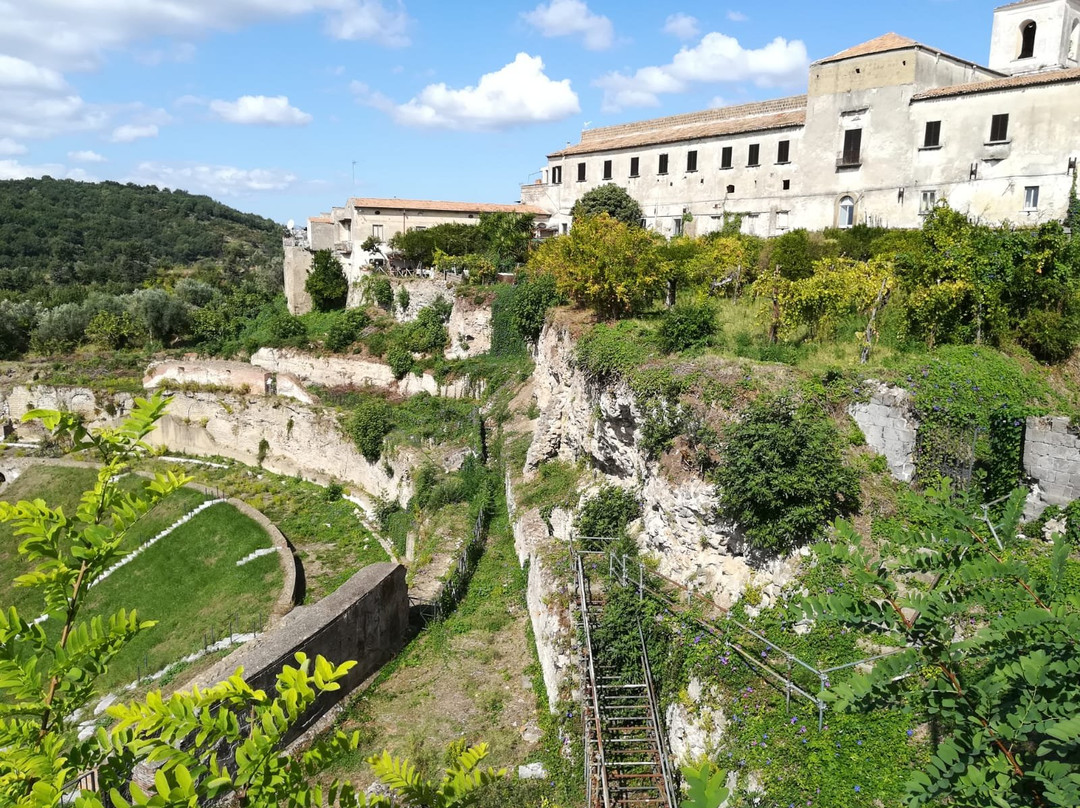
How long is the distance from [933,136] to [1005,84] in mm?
2315

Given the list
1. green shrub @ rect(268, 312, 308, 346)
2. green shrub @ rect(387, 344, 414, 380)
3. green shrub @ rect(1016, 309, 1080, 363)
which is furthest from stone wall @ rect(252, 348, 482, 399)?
green shrub @ rect(1016, 309, 1080, 363)

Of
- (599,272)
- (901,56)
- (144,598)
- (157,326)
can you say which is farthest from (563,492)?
(157,326)

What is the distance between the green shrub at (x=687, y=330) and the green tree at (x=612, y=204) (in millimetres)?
18064

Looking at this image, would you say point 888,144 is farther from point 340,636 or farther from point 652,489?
point 340,636

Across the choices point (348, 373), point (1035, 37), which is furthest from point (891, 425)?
point (1035, 37)

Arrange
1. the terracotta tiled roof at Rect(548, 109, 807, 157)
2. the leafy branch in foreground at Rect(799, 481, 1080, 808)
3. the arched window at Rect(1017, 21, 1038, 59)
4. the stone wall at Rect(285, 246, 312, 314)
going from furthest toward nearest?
the stone wall at Rect(285, 246, 312, 314) < the arched window at Rect(1017, 21, 1038, 59) < the terracotta tiled roof at Rect(548, 109, 807, 157) < the leafy branch in foreground at Rect(799, 481, 1080, 808)

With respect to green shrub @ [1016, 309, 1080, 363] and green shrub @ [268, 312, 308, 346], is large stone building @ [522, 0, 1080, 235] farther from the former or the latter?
green shrub @ [268, 312, 308, 346]

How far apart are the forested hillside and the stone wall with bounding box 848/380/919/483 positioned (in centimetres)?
6246

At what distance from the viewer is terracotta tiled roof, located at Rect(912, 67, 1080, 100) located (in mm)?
19719

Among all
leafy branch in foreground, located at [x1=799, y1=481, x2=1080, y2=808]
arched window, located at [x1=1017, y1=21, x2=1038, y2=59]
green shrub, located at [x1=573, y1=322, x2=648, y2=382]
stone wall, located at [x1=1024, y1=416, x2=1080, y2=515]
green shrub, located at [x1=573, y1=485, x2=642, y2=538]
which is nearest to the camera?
leafy branch in foreground, located at [x1=799, y1=481, x2=1080, y2=808]

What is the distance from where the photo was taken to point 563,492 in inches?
637

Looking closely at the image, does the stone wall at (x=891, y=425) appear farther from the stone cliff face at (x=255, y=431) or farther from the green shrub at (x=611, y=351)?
the stone cliff face at (x=255, y=431)

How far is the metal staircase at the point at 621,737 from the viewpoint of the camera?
28.1 feet

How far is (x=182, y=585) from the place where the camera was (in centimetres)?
1842
